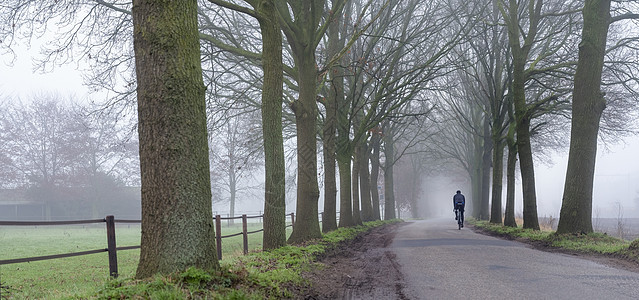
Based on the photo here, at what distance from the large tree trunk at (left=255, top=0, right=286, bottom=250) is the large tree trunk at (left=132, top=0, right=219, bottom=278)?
4877 millimetres

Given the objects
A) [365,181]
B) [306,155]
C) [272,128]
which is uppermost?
[272,128]

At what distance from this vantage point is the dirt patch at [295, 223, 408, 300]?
6.15 metres

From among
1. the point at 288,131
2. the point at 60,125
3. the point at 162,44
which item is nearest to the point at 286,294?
the point at 162,44

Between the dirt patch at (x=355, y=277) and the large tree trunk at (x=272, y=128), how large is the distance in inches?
51.9

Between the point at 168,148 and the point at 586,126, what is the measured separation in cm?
1104

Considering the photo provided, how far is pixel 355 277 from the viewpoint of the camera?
761cm

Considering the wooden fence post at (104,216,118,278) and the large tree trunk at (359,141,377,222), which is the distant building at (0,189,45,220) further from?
the wooden fence post at (104,216,118,278)

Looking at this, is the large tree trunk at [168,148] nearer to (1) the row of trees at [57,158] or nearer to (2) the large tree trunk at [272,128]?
(2) the large tree trunk at [272,128]

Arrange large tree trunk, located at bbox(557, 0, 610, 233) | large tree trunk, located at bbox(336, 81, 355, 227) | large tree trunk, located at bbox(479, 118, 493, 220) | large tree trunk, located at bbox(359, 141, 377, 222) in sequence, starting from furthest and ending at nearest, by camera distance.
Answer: large tree trunk, located at bbox(479, 118, 493, 220)
large tree trunk, located at bbox(359, 141, 377, 222)
large tree trunk, located at bbox(336, 81, 355, 227)
large tree trunk, located at bbox(557, 0, 610, 233)

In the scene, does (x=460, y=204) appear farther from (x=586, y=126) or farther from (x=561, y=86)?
(x=586, y=126)

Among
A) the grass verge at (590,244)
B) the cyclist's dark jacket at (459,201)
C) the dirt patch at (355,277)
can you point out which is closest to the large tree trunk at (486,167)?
the cyclist's dark jacket at (459,201)

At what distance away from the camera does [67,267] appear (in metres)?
12.8

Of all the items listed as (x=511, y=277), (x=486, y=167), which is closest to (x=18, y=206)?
(x=486, y=167)

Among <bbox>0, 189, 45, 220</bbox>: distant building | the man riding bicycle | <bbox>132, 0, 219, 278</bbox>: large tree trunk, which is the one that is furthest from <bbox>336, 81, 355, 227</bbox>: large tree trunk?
<bbox>0, 189, 45, 220</bbox>: distant building
